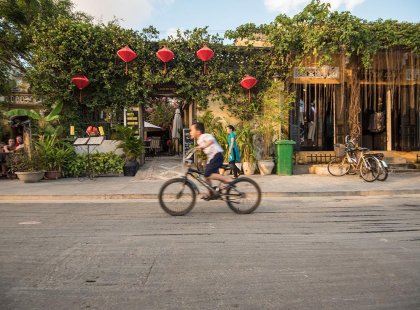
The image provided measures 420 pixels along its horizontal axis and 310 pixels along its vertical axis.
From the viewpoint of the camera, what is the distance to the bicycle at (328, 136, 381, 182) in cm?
1182

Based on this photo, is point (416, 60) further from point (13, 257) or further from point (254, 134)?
point (13, 257)

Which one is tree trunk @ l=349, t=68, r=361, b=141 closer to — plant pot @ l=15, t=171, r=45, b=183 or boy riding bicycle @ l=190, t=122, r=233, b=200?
boy riding bicycle @ l=190, t=122, r=233, b=200

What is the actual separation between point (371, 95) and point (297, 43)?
502 cm

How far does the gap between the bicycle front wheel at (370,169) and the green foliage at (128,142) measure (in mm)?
8270

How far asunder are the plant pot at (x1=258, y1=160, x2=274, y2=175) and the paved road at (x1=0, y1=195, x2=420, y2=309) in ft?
20.1

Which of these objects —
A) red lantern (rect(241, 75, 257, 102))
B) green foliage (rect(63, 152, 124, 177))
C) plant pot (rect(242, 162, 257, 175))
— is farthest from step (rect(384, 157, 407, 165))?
green foliage (rect(63, 152, 124, 177))

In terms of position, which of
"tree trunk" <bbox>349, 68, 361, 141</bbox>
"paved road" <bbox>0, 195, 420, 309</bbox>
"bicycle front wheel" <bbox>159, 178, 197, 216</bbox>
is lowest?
"paved road" <bbox>0, 195, 420, 309</bbox>

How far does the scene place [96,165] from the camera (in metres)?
13.3

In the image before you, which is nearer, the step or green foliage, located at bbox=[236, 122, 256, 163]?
green foliage, located at bbox=[236, 122, 256, 163]

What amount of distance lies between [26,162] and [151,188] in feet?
15.8

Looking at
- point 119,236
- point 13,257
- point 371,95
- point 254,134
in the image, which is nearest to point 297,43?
point 254,134

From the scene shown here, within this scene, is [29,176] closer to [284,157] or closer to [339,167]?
[284,157]

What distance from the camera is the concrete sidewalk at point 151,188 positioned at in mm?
9469

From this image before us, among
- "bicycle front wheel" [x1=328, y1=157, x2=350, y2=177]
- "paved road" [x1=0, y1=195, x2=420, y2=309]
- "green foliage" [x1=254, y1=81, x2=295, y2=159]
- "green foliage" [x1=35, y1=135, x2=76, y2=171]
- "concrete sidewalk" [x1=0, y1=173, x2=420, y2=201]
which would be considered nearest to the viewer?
"paved road" [x1=0, y1=195, x2=420, y2=309]
